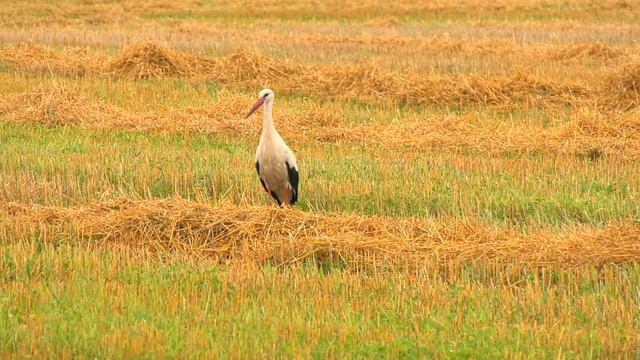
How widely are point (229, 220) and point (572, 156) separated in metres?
5.08

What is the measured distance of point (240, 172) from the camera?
36.7 ft

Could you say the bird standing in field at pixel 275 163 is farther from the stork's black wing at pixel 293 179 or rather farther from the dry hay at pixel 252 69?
the dry hay at pixel 252 69

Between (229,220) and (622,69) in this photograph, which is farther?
(622,69)

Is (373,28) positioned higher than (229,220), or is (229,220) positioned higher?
(229,220)

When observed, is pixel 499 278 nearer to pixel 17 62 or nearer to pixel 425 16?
pixel 17 62

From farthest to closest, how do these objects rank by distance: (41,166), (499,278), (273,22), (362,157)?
1. (273,22)
2. (362,157)
3. (41,166)
4. (499,278)

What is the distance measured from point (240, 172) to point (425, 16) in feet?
76.4

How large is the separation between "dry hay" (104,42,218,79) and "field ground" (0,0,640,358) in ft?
0.17

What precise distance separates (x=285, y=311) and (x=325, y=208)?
12.0ft

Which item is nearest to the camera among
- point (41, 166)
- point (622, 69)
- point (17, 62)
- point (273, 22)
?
point (41, 166)

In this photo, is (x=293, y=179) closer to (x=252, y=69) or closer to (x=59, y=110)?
(x=59, y=110)

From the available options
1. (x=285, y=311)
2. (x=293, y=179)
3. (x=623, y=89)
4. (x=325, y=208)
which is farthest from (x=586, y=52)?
(x=285, y=311)

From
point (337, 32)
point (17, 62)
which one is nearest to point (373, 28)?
point (337, 32)

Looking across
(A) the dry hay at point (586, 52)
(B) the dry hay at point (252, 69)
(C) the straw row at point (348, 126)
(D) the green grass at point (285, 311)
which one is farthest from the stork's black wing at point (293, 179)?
(A) the dry hay at point (586, 52)
